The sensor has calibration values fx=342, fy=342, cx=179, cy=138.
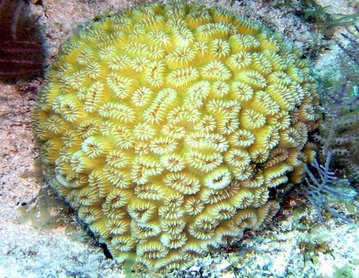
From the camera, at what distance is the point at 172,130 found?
8.70 ft

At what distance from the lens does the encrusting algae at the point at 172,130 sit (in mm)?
2660

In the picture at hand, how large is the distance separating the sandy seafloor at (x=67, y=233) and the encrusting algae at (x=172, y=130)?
19 centimetres

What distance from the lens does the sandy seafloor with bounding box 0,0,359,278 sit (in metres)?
2.79

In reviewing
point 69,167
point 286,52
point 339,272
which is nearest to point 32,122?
point 69,167

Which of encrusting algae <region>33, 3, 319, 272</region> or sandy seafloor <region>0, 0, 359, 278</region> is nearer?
encrusting algae <region>33, 3, 319, 272</region>

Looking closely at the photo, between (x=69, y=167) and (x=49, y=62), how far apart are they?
52.3 inches

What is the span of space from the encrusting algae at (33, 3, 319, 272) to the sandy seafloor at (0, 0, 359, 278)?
0.63 ft

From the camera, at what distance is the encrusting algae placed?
2.66 metres

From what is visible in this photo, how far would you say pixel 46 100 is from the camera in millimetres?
3066

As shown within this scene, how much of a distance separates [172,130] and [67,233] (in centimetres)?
155

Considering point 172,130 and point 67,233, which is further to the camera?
point 67,233

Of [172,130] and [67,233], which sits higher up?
[172,130]

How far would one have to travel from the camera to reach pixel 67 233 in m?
3.28

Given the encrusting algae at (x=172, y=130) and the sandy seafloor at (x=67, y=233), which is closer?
the encrusting algae at (x=172, y=130)
